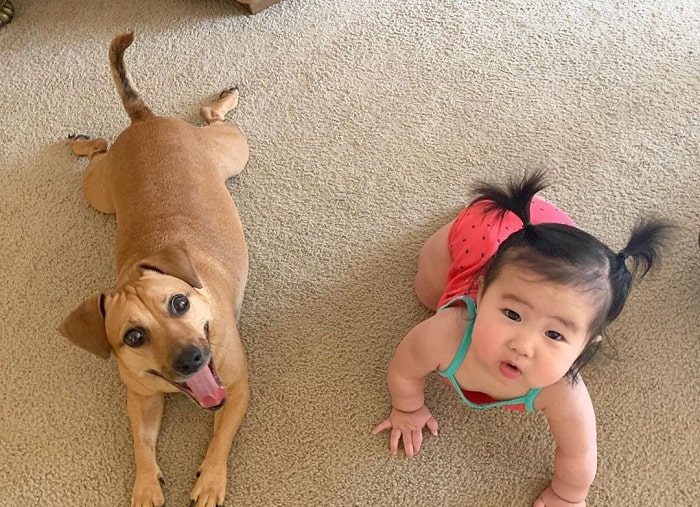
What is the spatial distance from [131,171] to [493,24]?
1284 millimetres

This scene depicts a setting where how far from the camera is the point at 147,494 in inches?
54.1

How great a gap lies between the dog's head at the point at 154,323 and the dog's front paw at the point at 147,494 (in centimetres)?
24

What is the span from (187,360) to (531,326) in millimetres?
604

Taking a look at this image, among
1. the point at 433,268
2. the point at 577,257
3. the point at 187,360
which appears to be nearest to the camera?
the point at 577,257

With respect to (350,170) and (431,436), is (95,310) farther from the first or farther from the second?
(350,170)

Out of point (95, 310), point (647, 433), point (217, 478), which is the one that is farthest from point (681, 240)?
point (95, 310)

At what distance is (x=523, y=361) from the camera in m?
1.11

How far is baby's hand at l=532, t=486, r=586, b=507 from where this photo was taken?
4.35ft

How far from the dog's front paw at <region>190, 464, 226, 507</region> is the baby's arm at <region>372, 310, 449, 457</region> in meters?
0.34

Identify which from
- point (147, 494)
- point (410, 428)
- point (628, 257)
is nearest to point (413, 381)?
point (410, 428)

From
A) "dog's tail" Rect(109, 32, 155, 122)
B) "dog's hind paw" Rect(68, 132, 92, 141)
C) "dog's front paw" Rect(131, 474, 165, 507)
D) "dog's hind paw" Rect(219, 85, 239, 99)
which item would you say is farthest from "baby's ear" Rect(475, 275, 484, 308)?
"dog's hind paw" Rect(68, 132, 92, 141)

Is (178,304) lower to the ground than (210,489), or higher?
higher

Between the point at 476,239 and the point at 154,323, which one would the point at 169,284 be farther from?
the point at 476,239

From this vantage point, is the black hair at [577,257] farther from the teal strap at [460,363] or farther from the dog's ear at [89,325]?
the dog's ear at [89,325]
